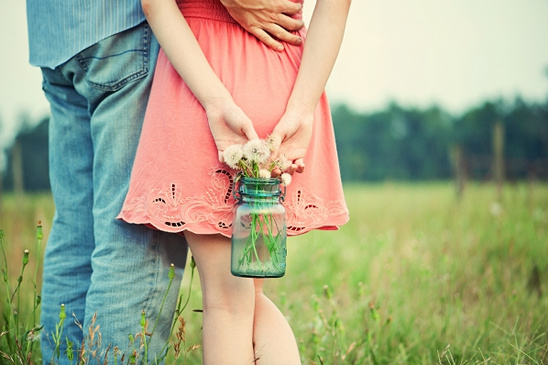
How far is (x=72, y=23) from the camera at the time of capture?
1669 mm

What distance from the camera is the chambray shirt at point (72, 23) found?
5.32ft

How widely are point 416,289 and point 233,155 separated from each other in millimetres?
2075

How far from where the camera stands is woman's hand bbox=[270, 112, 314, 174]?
1400 millimetres

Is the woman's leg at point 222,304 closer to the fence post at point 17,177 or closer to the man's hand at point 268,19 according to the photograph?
Answer: the man's hand at point 268,19

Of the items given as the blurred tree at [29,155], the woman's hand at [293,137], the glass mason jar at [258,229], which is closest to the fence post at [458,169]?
the blurred tree at [29,155]

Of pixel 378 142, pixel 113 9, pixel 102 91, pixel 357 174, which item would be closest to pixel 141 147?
pixel 102 91

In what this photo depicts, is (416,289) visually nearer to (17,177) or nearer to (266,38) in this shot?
(266,38)

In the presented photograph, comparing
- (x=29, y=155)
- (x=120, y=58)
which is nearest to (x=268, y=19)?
(x=120, y=58)

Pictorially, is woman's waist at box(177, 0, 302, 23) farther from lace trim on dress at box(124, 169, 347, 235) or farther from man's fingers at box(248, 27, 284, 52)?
lace trim on dress at box(124, 169, 347, 235)

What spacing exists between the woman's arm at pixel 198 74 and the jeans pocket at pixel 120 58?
176 millimetres

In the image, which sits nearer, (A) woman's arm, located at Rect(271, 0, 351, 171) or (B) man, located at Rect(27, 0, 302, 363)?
(A) woman's arm, located at Rect(271, 0, 351, 171)

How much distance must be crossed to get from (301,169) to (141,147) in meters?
0.45

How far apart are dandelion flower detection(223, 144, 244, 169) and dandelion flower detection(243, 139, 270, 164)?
15 millimetres

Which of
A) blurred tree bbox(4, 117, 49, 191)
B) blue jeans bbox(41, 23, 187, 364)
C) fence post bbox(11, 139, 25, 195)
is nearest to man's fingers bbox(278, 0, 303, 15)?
blue jeans bbox(41, 23, 187, 364)
